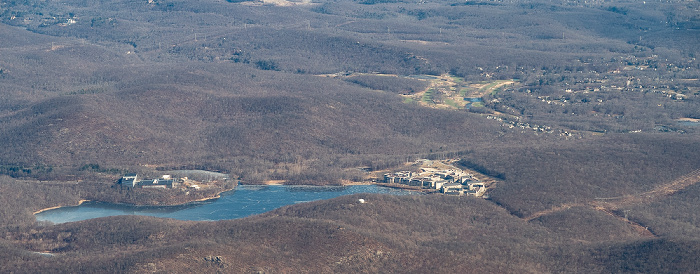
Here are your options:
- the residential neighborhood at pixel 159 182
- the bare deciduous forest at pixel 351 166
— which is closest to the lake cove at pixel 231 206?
the bare deciduous forest at pixel 351 166

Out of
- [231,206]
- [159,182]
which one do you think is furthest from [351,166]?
[159,182]

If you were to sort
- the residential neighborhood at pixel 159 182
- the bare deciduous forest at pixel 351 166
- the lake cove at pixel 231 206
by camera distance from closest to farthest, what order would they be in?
the bare deciduous forest at pixel 351 166 → the lake cove at pixel 231 206 → the residential neighborhood at pixel 159 182

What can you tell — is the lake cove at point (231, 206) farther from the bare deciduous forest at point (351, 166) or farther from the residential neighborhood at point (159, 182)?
the residential neighborhood at point (159, 182)

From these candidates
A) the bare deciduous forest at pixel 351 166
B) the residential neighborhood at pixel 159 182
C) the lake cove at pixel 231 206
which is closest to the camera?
the bare deciduous forest at pixel 351 166

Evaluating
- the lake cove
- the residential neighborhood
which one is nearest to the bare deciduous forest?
the residential neighborhood

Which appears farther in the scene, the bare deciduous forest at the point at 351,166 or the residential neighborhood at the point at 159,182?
the residential neighborhood at the point at 159,182

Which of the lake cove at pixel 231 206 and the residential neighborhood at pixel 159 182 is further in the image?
the residential neighborhood at pixel 159 182

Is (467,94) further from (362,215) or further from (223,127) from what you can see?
(362,215)

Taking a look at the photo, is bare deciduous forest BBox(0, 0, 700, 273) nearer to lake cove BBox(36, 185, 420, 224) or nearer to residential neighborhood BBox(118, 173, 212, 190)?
residential neighborhood BBox(118, 173, 212, 190)

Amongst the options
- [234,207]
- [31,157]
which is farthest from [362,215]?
[31,157]
